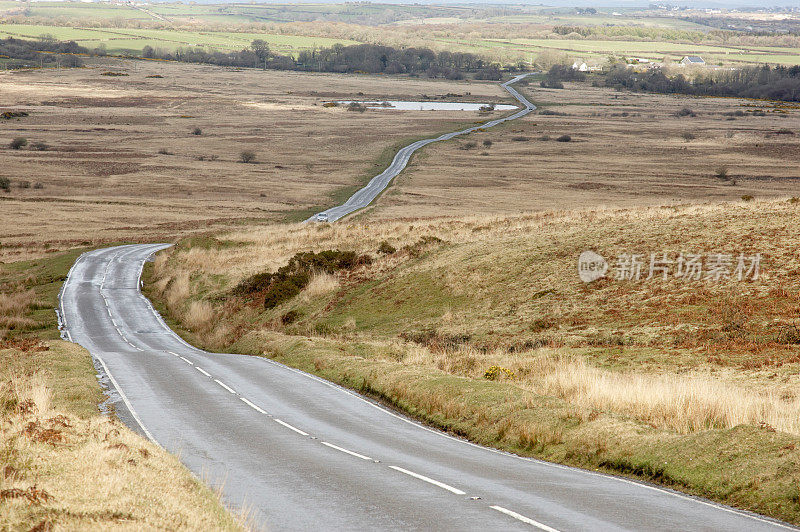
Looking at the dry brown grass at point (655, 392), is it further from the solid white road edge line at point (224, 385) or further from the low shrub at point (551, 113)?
the low shrub at point (551, 113)

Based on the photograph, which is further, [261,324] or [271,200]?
[271,200]

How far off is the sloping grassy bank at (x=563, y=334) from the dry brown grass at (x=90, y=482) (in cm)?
794

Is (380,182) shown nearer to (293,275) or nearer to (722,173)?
(722,173)

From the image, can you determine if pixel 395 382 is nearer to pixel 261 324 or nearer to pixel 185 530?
pixel 185 530

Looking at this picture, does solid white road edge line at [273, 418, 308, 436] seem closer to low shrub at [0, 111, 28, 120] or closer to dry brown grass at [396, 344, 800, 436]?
dry brown grass at [396, 344, 800, 436]

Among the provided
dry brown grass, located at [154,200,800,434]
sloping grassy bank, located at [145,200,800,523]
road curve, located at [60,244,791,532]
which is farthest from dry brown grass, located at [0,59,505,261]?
road curve, located at [60,244,791,532]

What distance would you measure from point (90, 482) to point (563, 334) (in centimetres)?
2095

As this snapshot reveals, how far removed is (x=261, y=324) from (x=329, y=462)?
87.4 feet

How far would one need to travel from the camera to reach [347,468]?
49.9 ft

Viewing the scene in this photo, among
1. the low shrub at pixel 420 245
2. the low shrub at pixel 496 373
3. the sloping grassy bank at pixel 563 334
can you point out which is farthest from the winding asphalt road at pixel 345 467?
the low shrub at pixel 420 245

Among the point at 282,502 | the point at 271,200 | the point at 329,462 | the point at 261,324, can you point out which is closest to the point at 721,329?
the point at 329,462

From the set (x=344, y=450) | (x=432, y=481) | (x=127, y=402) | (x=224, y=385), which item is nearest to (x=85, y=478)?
(x=432, y=481)

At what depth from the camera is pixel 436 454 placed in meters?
16.5

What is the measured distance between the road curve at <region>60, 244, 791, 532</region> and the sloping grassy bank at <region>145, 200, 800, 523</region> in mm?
1022
